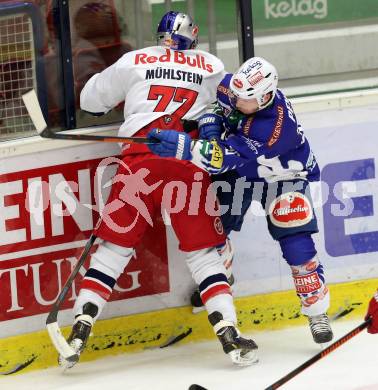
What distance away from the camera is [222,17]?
5375 mm

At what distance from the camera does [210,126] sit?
195 inches

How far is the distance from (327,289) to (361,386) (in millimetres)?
551

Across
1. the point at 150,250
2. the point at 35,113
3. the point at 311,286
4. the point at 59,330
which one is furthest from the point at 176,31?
the point at 59,330

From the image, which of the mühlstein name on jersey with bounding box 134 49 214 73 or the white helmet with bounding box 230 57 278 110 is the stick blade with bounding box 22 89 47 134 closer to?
the mühlstein name on jersey with bounding box 134 49 214 73

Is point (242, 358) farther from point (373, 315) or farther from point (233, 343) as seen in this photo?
point (373, 315)

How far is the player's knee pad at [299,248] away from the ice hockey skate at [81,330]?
2.50ft

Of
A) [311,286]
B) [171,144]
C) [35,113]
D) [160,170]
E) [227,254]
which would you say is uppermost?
[35,113]

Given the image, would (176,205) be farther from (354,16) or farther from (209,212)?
(354,16)

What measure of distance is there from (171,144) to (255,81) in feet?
1.26

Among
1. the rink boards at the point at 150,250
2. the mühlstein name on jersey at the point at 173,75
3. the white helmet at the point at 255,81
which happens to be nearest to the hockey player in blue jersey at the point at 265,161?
the white helmet at the point at 255,81

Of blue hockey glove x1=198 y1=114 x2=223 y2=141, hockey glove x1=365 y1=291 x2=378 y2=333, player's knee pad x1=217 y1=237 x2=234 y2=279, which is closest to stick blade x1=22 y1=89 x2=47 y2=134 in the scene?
blue hockey glove x1=198 y1=114 x2=223 y2=141

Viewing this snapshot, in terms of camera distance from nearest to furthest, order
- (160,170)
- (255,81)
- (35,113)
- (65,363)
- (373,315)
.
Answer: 1. (373,315)
2. (35,113)
3. (255,81)
4. (65,363)
5. (160,170)

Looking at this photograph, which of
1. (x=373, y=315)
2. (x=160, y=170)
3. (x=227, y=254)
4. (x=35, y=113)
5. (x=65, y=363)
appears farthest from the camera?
(x=227, y=254)

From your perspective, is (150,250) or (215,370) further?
(150,250)
